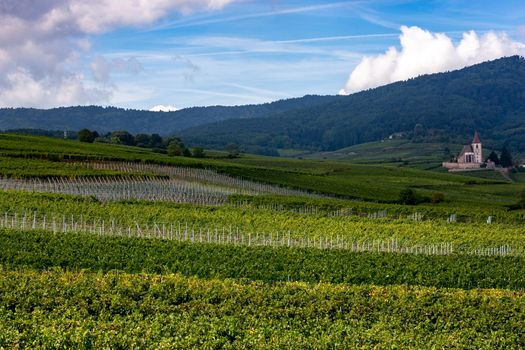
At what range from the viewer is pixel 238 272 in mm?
33188

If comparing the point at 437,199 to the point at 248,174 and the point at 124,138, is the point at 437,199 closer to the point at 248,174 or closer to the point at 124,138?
the point at 248,174

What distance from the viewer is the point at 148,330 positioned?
59.5 feet

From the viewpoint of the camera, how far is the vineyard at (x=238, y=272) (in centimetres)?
1905

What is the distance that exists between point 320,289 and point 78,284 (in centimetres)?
856

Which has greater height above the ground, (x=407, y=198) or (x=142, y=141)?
(x=142, y=141)

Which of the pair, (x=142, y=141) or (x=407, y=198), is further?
(x=142, y=141)

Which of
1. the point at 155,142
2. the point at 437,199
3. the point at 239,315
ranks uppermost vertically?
the point at 155,142

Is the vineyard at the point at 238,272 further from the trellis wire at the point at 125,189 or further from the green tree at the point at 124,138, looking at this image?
the green tree at the point at 124,138

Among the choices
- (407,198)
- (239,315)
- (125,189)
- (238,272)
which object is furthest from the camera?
(407,198)

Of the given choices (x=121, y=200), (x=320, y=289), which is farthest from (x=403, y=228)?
(x=320, y=289)

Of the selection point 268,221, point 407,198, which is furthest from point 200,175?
point 268,221

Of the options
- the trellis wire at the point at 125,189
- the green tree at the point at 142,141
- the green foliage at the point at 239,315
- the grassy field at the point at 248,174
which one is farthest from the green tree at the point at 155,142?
the green foliage at the point at 239,315

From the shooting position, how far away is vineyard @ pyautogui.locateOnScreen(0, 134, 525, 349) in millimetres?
19047

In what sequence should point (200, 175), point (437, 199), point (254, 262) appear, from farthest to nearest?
point (200, 175), point (437, 199), point (254, 262)
